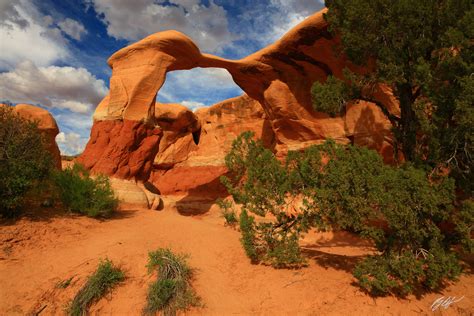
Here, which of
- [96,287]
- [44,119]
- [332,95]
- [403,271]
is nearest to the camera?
[403,271]

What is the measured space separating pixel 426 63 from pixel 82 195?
9.94m

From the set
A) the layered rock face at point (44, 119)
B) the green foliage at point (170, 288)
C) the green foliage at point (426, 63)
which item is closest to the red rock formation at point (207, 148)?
the layered rock face at point (44, 119)

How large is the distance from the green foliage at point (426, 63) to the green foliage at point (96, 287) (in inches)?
259

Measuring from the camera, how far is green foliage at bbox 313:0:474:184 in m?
5.20

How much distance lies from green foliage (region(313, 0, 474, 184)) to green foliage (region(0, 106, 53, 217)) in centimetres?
918

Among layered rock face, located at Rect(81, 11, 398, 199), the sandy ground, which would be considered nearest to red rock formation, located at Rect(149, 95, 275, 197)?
layered rock face, located at Rect(81, 11, 398, 199)

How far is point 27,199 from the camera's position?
878cm

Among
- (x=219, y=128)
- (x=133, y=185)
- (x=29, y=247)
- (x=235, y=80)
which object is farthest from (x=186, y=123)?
(x=29, y=247)

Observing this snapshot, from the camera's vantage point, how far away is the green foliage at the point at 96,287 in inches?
207

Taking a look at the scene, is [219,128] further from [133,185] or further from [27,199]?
[27,199]
